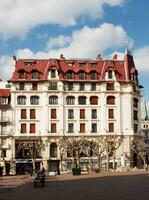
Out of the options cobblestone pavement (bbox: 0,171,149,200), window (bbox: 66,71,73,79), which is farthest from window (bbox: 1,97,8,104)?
cobblestone pavement (bbox: 0,171,149,200)

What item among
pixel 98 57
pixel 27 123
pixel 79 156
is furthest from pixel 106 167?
pixel 98 57

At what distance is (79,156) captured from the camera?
112438mm

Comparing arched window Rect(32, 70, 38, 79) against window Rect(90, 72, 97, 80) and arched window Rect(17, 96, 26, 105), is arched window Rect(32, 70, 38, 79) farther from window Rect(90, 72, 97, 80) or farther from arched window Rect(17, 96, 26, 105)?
window Rect(90, 72, 97, 80)

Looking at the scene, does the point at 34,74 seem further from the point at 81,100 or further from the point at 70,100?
the point at 81,100

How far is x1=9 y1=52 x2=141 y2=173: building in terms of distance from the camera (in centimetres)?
11625

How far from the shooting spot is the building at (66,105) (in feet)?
381

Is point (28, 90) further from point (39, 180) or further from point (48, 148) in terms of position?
point (39, 180)

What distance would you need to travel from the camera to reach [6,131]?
116 meters

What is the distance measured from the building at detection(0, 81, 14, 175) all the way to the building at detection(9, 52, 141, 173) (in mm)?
1325

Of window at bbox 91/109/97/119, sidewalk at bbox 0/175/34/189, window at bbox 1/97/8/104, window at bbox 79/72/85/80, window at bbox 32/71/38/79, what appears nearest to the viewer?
sidewalk at bbox 0/175/34/189

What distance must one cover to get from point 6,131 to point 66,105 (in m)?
15.6

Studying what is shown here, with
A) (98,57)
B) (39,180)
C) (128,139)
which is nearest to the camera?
(39,180)

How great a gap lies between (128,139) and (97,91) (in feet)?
45.2

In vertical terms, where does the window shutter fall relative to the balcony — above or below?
above
